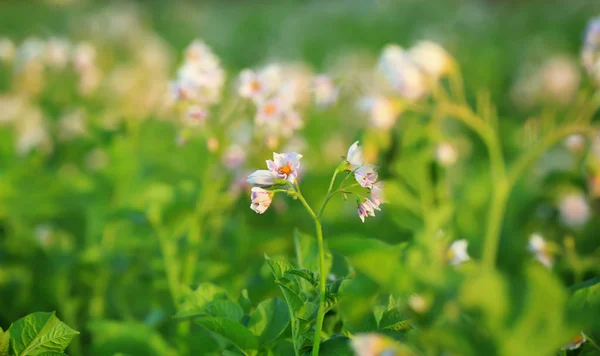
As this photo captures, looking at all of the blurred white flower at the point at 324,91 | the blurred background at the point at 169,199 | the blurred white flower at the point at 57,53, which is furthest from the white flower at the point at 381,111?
the blurred white flower at the point at 57,53

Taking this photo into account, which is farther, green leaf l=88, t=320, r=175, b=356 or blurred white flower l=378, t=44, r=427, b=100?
blurred white flower l=378, t=44, r=427, b=100

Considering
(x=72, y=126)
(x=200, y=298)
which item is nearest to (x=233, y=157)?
(x=200, y=298)

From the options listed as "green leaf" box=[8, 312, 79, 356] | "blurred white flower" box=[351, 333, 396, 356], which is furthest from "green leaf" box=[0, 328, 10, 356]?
"blurred white flower" box=[351, 333, 396, 356]

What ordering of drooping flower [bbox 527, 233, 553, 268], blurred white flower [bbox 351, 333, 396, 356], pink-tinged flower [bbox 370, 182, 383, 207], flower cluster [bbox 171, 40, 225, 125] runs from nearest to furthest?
1. blurred white flower [bbox 351, 333, 396, 356]
2. pink-tinged flower [bbox 370, 182, 383, 207]
3. drooping flower [bbox 527, 233, 553, 268]
4. flower cluster [bbox 171, 40, 225, 125]

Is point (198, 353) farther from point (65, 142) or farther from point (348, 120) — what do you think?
point (348, 120)

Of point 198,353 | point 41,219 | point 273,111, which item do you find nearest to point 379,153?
point 273,111

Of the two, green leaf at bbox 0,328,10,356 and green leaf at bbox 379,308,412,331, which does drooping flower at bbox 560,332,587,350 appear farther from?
green leaf at bbox 0,328,10,356

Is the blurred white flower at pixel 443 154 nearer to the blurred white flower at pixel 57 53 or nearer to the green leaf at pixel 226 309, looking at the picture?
the green leaf at pixel 226 309
